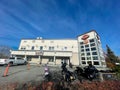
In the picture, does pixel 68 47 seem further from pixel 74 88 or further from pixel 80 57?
pixel 74 88

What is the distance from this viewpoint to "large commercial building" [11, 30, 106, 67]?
25469mm

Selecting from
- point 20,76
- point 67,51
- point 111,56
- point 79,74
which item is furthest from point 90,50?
point 20,76

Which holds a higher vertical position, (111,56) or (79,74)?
(111,56)

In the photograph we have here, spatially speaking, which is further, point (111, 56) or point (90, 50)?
point (111, 56)

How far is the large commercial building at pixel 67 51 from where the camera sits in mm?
25469

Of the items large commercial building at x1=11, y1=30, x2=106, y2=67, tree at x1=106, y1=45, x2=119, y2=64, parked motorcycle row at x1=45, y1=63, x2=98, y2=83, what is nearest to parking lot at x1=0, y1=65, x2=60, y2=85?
parked motorcycle row at x1=45, y1=63, x2=98, y2=83

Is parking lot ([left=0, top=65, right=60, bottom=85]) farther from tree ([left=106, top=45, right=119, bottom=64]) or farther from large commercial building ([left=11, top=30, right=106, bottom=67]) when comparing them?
tree ([left=106, top=45, right=119, bottom=64])

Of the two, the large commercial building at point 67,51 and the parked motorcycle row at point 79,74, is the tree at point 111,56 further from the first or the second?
the parked motorcycle row at point 79,74

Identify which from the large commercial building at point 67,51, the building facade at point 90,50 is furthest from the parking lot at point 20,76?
the building facade at point 90,50

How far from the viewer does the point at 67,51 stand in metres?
25.5

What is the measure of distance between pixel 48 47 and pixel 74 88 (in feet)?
80.5

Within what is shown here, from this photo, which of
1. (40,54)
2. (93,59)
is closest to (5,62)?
(40,54)

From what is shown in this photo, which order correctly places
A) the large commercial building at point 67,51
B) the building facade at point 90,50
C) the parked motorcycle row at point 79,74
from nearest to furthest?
the parked motorcycle row at point 79,74, the building facade at point 90,50, the large commercial building at point 67,51

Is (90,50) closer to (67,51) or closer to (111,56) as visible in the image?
(67,51)
